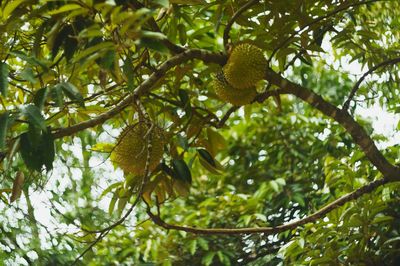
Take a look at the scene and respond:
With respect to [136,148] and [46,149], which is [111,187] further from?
[46,149]

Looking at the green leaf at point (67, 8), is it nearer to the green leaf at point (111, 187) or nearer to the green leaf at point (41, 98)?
the green leaf at point (41, 98)

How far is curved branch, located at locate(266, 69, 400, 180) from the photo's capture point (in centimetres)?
135

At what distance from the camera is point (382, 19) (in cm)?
220

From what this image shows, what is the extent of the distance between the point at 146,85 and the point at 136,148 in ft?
0.48

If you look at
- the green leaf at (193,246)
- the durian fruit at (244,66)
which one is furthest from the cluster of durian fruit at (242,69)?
the green leaf at (193,246)

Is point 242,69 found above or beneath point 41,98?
above

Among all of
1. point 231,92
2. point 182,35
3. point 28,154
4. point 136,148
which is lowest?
point 28,154

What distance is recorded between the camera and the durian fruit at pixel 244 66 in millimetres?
1254

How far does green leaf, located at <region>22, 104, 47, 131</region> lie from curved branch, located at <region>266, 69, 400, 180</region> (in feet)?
1.56

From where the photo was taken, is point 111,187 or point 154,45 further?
point 111,187

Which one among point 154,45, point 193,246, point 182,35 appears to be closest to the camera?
point 154,45

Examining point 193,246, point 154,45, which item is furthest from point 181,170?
point 193,246

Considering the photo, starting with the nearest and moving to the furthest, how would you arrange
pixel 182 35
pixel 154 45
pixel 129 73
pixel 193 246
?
pixel 154 45 → pixel 129 73 → pixel 182 35 → pixel 193 246

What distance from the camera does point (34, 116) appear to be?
988 mm
